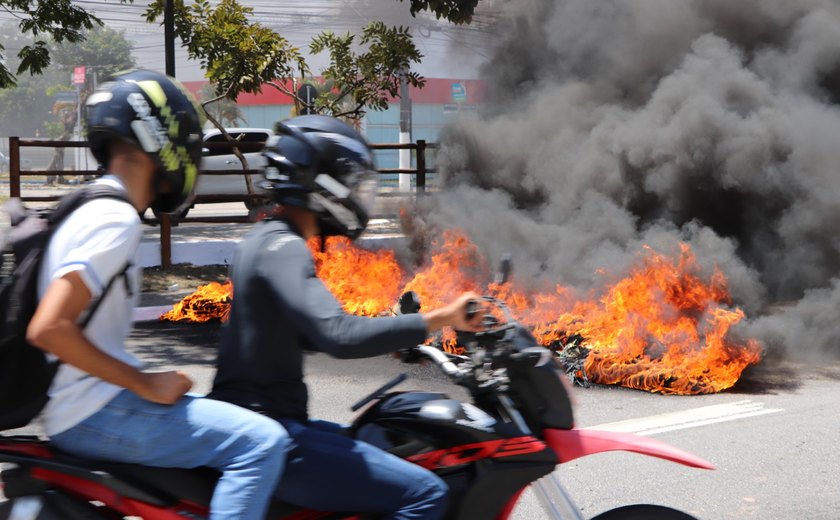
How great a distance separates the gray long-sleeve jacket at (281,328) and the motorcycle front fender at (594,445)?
1.57ft

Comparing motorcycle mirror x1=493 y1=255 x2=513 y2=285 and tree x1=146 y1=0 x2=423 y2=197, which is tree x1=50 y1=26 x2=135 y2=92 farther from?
motorcycle mirror x1=493 y1=255 x2=513 y2=285

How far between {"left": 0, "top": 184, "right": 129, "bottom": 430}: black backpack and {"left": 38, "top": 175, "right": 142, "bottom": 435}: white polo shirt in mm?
21

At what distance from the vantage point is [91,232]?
2.00 metres

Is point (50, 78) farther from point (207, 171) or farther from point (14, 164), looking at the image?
point (207, 171)

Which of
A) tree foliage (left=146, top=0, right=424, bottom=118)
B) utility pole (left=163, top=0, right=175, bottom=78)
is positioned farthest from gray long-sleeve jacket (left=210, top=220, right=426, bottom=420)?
tree foliage (left=146, top=0, right=424, bottom=118)

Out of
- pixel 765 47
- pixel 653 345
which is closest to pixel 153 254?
pixel 653 345

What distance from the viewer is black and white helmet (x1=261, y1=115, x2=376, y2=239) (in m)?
2.28

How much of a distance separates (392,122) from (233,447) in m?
51.4

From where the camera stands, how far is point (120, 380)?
2.05 meters

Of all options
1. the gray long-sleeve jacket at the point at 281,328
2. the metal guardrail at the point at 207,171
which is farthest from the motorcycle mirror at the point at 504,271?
the metal guardrail at the point at 207,171

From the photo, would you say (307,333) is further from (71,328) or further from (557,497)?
(557,497)

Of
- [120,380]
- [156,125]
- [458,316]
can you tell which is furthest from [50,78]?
[458,316]

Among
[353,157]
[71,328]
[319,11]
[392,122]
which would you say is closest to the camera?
[71,328]

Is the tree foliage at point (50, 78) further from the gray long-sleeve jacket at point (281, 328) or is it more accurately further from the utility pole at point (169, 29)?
the gray long-sleeve jacket at point (281, 328)
